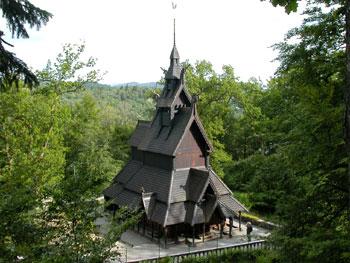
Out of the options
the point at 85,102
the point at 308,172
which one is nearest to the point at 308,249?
the point at 308,172

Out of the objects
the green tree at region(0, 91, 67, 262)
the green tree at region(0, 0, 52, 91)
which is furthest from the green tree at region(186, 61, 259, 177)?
the green tree at region(0, 0, 52, 91)

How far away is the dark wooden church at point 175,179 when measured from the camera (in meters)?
21.7

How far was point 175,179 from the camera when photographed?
2253cm

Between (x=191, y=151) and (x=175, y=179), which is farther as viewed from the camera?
(x=191, y=151)

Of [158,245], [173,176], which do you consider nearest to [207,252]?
[158,245]

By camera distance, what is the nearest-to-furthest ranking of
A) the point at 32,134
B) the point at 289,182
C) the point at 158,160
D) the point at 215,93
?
the point at 289,182, the point at 32,134, the point at 158,160, the point at 215,93

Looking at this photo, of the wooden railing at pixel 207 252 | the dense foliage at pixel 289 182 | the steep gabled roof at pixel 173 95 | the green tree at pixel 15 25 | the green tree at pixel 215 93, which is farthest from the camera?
the green tree at pixel 215 93

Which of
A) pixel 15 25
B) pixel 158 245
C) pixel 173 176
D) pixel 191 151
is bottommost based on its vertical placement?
pixel 158 245

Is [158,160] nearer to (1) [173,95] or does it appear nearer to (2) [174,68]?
(1) [173,95]

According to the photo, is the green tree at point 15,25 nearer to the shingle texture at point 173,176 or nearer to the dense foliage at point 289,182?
the dense foliage at point 289,182

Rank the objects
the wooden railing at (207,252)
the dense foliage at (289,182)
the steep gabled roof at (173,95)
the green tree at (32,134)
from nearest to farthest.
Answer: the dense foliage at (289,182) → the wooden railing at (207,252) → the green tree at (32,134) → the steep gabled roof at (173,95)

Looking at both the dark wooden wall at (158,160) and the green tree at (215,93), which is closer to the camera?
the dark wooden wall at (158,160)

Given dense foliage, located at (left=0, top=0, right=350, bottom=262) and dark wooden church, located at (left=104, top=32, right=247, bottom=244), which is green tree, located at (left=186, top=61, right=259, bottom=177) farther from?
dense foliage, located at (left=0, top=0, right=350, bottom=262)

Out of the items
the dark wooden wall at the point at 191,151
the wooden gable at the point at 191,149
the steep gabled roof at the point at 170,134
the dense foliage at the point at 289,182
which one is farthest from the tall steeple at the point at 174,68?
the dense foliage at the point at 289,182
